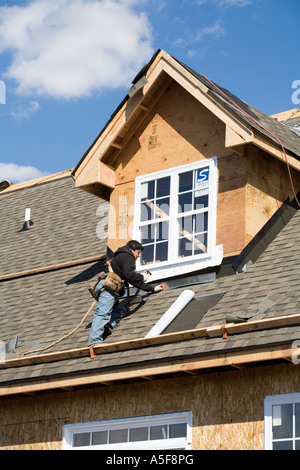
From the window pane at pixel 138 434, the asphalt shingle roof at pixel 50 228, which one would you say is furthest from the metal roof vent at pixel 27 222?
the window pane at pixel 138 434

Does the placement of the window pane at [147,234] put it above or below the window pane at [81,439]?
above

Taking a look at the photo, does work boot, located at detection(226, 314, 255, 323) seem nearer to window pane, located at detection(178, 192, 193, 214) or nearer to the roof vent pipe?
the roof vent pipe

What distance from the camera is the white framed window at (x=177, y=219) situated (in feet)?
41.4

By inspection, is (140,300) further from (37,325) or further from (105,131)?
(105,131)

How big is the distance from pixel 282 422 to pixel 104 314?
3.22 metres

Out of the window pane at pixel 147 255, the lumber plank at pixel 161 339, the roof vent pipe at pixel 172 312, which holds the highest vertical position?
the window pane at pixel 147 255

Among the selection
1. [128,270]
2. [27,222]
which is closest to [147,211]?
[128,270]

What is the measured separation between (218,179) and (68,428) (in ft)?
13.8

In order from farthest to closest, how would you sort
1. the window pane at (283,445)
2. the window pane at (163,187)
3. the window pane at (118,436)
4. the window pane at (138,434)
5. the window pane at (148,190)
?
the window pane at (148,190) < the window pane at (163,187) < the window pane at (118,436) < the window pane at (138,434) < the window pane at (283,445)

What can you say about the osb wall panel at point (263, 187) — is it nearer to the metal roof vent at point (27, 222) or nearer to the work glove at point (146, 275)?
the work glove at point (146, 275)

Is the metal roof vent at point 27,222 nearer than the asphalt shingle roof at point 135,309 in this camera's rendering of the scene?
No

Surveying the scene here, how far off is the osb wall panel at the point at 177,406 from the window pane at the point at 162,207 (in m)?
3.17

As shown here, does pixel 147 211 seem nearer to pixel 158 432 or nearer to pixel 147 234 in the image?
pixel 147 234

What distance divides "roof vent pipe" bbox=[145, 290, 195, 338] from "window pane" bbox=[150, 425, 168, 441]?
1171mm
